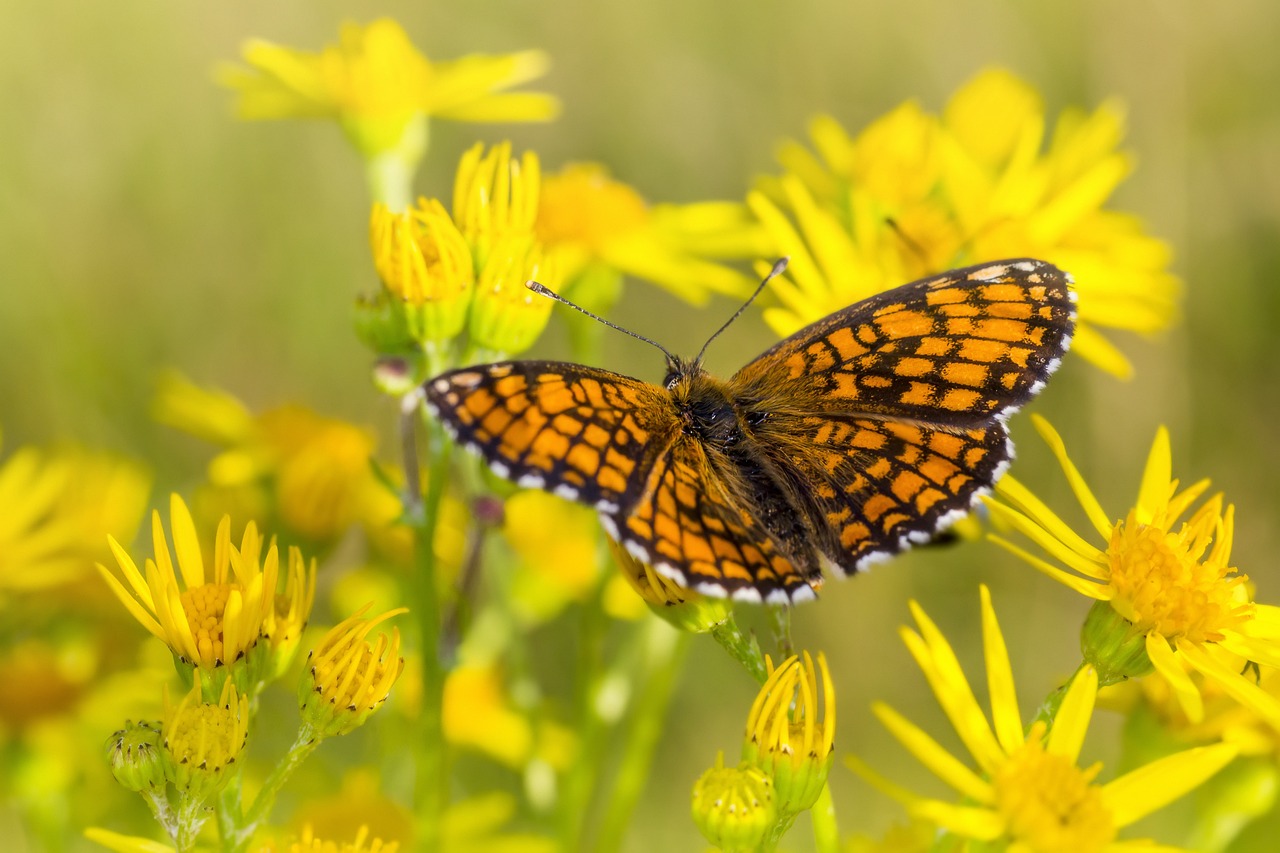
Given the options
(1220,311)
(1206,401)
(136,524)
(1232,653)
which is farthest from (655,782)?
(1220,311)

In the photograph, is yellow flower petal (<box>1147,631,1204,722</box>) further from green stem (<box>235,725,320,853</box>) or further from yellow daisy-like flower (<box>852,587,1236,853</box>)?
green stem (<box>235,725,320,853</box>)

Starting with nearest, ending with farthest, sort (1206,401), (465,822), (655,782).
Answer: (465,822), (655,782), (1206,401)

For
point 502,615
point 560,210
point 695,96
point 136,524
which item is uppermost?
point 695,96

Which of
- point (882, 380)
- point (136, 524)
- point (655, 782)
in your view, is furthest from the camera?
point (655, 782)

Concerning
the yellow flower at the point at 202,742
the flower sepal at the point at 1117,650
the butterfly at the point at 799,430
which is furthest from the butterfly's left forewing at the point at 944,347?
the yellow flower at the point at 202,742

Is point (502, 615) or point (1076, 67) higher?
point (1076, 67)

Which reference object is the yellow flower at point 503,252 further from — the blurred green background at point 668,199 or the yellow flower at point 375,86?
the blurred green background at point 668,199

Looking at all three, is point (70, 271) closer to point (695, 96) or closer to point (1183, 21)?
point (695, 96)

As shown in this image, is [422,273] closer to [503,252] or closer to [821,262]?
[503,252]
